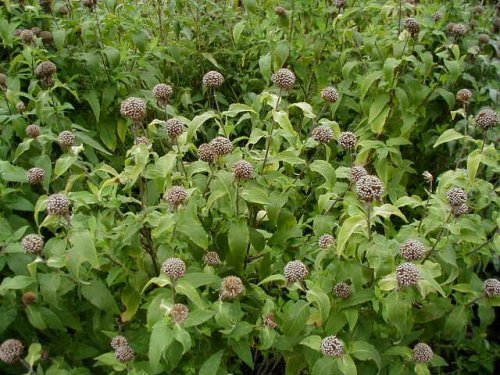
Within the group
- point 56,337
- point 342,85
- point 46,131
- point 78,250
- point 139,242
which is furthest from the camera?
point 342,85

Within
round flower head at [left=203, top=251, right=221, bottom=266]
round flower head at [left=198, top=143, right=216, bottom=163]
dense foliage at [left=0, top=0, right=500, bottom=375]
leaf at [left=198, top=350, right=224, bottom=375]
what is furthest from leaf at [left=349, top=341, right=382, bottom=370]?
round flower head at [left=198, top=143, right=216, bottom=163]

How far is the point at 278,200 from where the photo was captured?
194 cm

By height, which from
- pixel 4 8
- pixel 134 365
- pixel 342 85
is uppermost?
pixel 4 8

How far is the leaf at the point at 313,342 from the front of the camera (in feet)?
5.62

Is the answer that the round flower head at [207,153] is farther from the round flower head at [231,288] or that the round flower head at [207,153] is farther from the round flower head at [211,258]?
the round flower head at [231,288]

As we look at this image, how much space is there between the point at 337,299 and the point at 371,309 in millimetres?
150

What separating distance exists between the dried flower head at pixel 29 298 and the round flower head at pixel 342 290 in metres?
0.91

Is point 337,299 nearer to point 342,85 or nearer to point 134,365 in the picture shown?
point 134,365

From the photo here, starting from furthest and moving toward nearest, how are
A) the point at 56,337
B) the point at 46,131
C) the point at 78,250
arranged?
the point at 46,131, the point at 56,337, the point at 78,250

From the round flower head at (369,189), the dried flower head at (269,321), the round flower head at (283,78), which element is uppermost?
the round flower head at (283,78)

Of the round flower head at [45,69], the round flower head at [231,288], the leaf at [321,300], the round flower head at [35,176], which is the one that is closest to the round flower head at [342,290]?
the leaf at [321,300]

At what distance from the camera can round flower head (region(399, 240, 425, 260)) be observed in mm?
1708

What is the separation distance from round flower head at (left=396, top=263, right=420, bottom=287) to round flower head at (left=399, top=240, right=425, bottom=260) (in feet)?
0.22

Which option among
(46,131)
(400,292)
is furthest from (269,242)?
(46,131)
